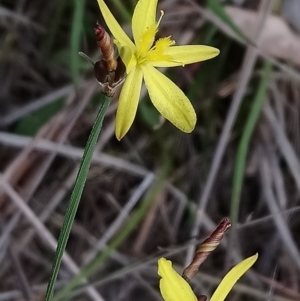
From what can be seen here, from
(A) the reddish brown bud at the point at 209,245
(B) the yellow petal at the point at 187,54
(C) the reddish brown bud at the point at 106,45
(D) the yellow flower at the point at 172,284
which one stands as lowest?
(D) the yellow flower at the point at 172,284

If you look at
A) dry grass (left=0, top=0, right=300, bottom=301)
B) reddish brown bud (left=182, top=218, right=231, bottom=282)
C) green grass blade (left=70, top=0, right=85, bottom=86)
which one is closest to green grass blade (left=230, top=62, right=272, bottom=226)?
dry grass (left=0, top=0, right=300, bottom=301)

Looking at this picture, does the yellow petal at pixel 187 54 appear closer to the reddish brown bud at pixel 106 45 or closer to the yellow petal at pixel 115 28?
the yellow petal at pixel 115 28

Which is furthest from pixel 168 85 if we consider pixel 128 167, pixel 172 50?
pixel 128 167

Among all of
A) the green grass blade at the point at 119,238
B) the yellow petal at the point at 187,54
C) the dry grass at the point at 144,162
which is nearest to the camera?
the yellow petal at the point at 187,54

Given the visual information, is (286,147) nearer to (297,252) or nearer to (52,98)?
(297,252)

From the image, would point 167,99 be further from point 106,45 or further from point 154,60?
point 106,45

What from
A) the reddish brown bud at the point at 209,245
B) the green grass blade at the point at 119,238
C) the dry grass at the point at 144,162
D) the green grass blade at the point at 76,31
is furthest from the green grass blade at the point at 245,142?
the reddish brown bud at the point at 209,245

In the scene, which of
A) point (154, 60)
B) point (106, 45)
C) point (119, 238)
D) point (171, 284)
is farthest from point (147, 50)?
point (119, 238)
